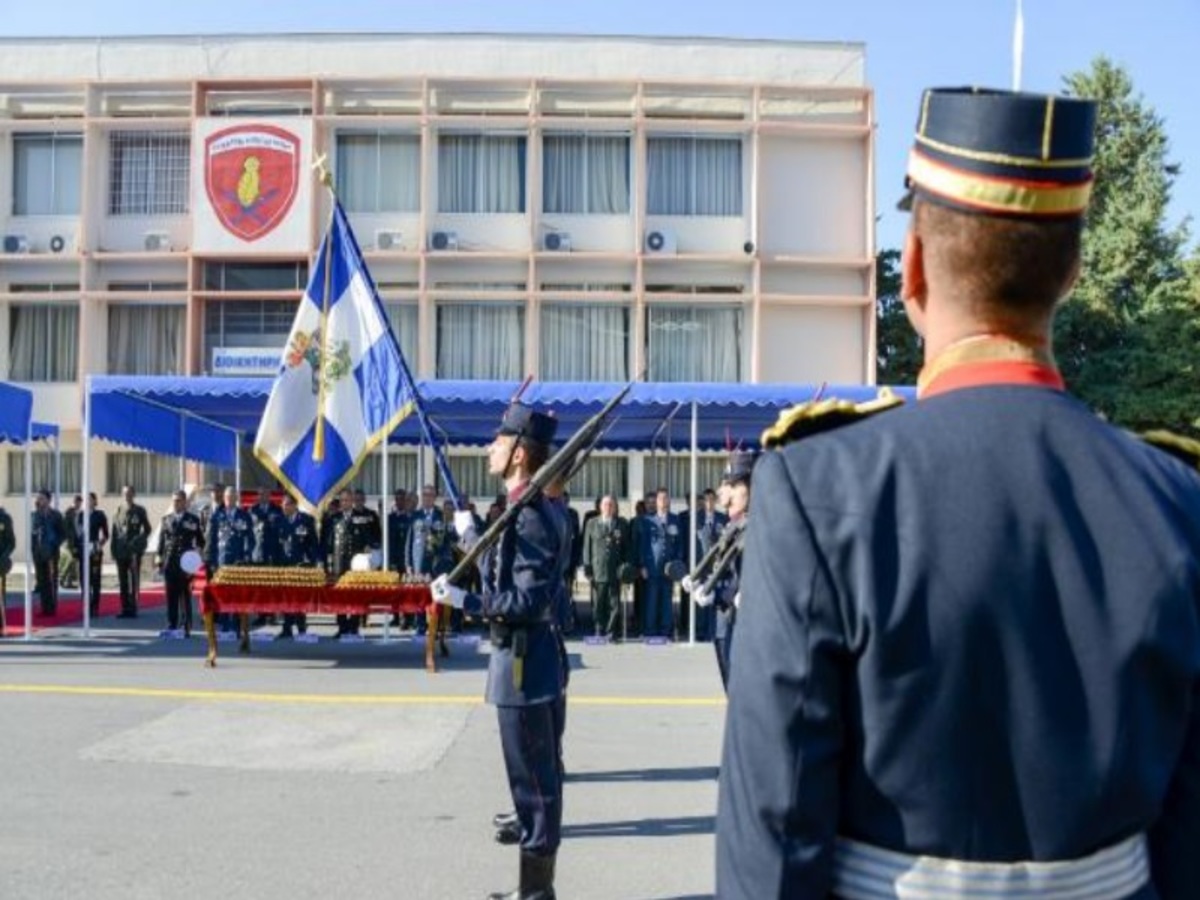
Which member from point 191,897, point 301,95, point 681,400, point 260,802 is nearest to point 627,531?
point 681,400

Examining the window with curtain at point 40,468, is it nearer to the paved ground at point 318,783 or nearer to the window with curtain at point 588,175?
the window with curtain at point 588,175

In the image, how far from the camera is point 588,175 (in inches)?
1108

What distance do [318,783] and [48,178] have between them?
24319 mm

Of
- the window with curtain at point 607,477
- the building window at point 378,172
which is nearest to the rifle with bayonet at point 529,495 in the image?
the window with curtain at point 607,477

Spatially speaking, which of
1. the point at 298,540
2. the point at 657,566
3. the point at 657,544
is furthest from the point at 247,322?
the point at 657,566

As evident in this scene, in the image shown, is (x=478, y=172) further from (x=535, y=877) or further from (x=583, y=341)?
(x=535, y=877)

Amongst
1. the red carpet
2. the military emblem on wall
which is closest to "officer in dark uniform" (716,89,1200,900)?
the red carpet

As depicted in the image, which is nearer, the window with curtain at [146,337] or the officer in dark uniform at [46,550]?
the officer in dark uniform at [46,550]

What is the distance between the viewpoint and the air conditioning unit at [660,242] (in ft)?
91.1

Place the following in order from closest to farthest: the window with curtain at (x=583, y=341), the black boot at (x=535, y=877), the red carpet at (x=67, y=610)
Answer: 1. the black boot at (x=535, y=877)
2. the red carpet at (x=67, y=610)
3. the window with curtain at (x=583, y=341)

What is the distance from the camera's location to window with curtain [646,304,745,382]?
28.0m

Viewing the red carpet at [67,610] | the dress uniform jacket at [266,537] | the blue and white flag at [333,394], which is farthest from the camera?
the red carpet at [67,610]

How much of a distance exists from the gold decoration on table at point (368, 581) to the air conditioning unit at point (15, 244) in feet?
60.7

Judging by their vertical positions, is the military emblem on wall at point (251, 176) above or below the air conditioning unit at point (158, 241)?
above
